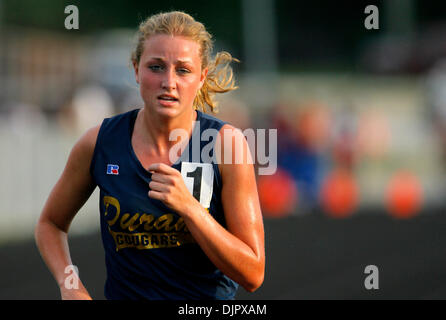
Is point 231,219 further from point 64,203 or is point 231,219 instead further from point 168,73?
point 64,203

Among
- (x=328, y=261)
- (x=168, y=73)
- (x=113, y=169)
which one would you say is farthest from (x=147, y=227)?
(x=328, y=261)

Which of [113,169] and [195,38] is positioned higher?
[195,38]

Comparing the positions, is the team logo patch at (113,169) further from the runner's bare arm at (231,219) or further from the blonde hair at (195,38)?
the blonde hair at (195,38)

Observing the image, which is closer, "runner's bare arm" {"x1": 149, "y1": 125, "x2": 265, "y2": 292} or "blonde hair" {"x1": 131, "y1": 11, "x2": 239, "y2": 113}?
"runner's bare arm" {"x1": 149, "y1": 125, "x2": 265, "y2": 292}

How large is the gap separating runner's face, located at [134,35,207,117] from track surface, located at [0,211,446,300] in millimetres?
4731

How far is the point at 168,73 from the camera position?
10.1 ft

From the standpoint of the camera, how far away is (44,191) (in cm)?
1203

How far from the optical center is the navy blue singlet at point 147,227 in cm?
321

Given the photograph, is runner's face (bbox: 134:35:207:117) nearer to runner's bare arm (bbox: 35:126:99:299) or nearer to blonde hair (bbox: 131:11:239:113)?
blonde hair (bbox: 131:11:239:113)

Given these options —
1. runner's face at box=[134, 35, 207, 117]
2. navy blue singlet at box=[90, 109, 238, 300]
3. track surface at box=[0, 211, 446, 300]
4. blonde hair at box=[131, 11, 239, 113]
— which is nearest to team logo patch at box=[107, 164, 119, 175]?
navy blue singlet at box=[90, 109, 238, 300]

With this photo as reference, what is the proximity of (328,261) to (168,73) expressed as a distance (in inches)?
277

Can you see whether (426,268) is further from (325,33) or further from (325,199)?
(325,33)

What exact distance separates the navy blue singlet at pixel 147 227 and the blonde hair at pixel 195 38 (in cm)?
29

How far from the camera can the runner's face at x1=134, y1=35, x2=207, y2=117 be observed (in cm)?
308
